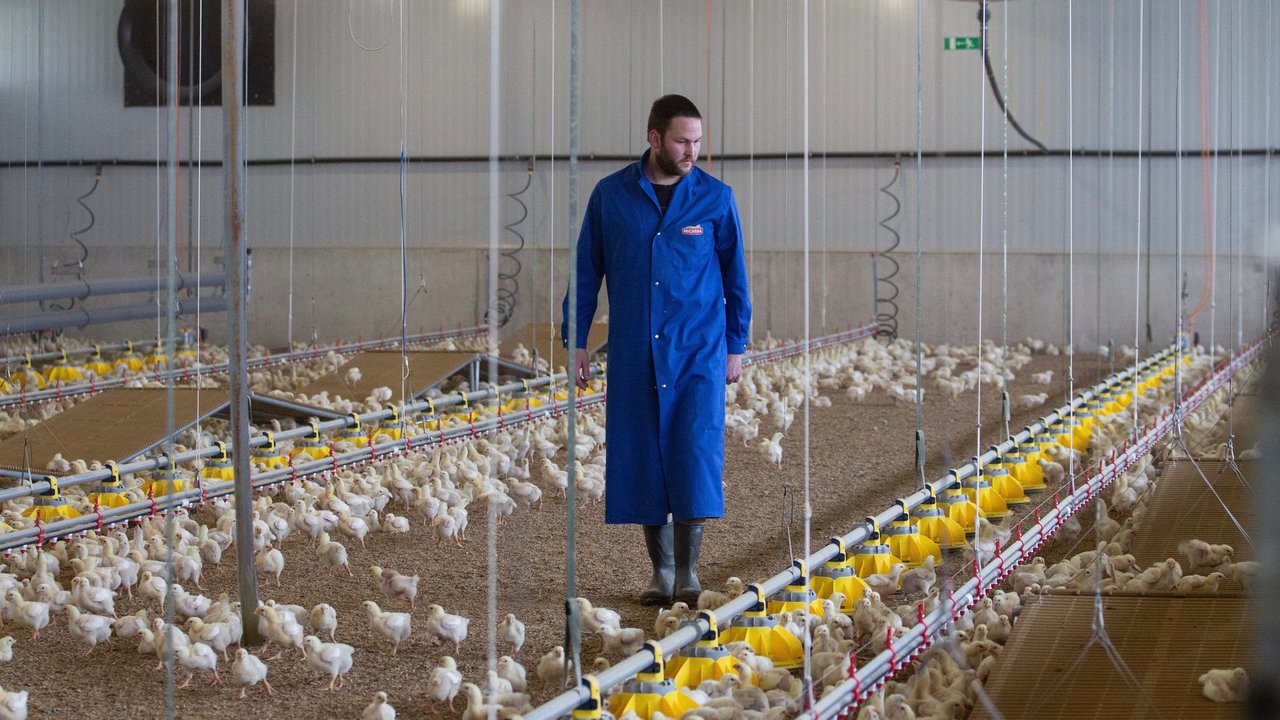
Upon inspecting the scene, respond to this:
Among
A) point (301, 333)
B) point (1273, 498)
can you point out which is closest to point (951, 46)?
point (301, 333)

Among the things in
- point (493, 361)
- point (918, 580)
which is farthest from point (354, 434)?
point (918, 580)

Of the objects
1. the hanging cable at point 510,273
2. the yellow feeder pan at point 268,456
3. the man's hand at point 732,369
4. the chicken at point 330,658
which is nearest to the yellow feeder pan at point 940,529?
the man's hand at point 732,369

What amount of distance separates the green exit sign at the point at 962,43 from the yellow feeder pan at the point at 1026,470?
6.84m

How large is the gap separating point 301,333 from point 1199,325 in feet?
24.4

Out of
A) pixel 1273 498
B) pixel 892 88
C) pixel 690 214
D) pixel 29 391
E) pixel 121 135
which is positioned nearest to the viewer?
pixel 1273 498

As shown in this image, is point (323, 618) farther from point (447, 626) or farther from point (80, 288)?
point (80, 288)

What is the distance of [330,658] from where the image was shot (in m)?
2.52

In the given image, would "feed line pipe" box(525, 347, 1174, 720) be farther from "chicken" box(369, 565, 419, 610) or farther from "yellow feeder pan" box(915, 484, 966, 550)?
"chicken" box(369, 565, 419, 610)

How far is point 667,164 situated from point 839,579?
103 centimetres

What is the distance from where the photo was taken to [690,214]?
10.1 ft

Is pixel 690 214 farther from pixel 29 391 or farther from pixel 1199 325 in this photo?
pixel 1199 325

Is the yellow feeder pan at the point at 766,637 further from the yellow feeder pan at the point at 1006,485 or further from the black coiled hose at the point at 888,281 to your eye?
the black coiled hose at the point at 888,281

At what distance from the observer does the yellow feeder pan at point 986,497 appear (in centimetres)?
418

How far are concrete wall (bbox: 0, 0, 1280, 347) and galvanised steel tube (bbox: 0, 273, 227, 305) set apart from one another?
1.89 metres
